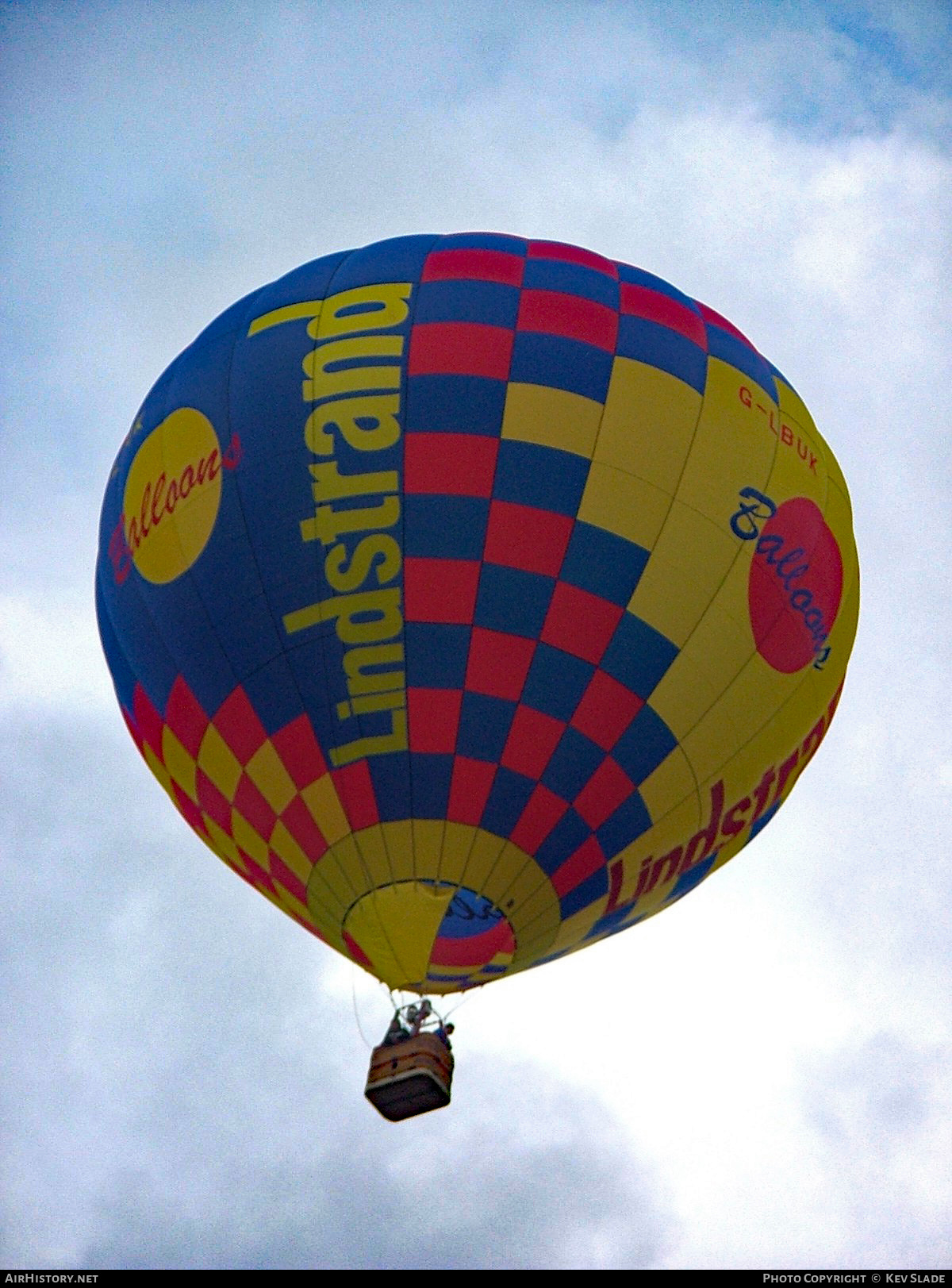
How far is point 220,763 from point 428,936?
188 cm

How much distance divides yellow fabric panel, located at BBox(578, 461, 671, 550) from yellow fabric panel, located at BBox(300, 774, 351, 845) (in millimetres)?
2451

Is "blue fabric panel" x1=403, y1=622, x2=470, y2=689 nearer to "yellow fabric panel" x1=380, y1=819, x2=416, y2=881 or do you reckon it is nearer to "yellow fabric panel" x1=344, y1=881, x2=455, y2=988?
"yellow fabric panel" x1=380, y1=819, x2=416, y2=881

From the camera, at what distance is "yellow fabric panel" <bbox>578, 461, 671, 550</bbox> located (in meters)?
11.1

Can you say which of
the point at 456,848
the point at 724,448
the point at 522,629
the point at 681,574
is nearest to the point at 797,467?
the point at 724,448

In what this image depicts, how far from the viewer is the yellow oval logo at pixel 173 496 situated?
11.5 metres

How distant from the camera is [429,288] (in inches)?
467

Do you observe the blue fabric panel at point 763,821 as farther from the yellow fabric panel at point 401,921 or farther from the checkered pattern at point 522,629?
the yellow fabric panel at point 401,921

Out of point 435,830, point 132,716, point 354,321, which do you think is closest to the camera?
point 435,830

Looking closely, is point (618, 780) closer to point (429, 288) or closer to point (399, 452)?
point (399, 452)

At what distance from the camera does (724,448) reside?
11.6m

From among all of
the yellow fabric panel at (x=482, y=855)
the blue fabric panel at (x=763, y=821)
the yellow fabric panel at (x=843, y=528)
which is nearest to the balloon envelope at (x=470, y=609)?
the yellow fabric panel at (x=482, y=855)

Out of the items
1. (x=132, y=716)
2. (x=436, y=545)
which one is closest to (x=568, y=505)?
(x=436, y=545)

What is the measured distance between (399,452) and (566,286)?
6.62 ft

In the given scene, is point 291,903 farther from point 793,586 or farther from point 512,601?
point 793,586
